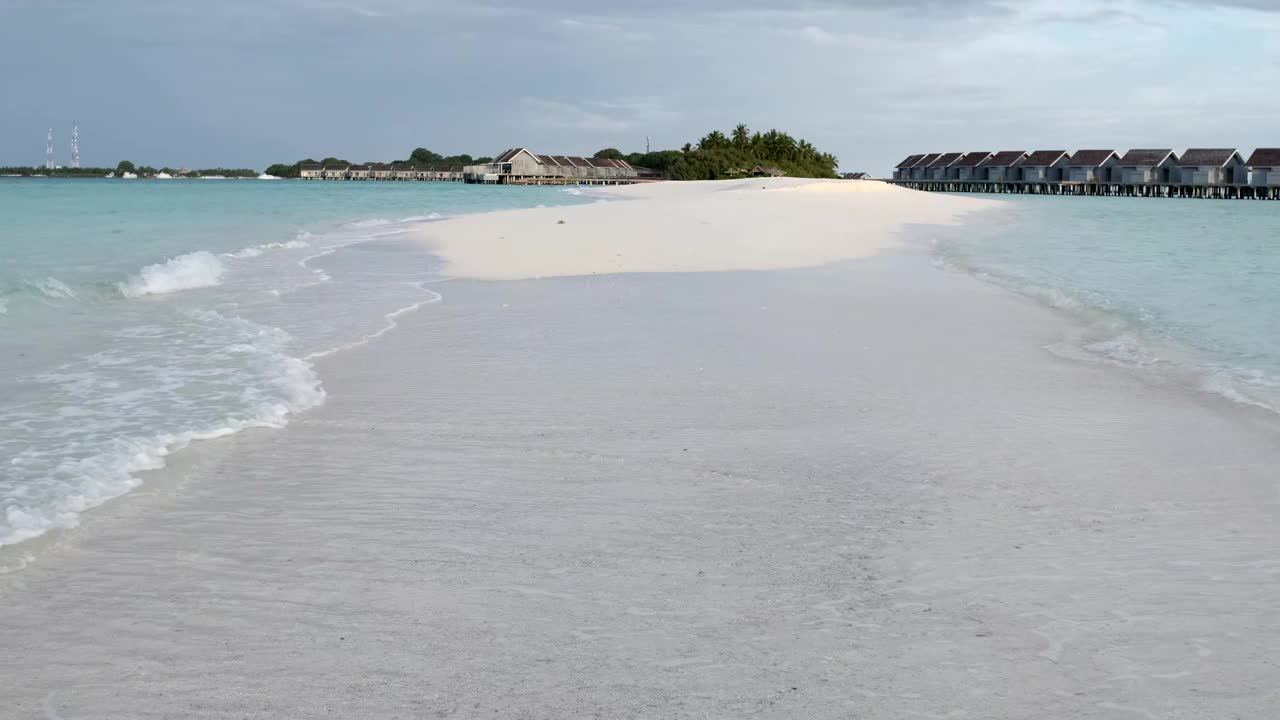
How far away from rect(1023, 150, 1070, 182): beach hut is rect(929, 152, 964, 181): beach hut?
9.34 meters

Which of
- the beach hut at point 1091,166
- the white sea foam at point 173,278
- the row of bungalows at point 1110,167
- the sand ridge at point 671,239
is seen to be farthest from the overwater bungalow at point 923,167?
the white sea foam at point 173,278

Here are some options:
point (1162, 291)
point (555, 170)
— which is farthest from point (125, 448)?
point (555, 170)

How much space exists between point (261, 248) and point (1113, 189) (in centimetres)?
10157

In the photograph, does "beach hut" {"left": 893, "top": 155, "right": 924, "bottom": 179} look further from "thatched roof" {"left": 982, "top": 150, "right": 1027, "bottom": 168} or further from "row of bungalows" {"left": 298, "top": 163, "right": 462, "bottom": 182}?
"row of bungalows" {"left": 298, "top": 163, "right": 462, "bottom": 182}

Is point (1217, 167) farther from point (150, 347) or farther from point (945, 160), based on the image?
point (150, 347)

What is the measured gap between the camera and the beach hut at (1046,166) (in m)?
101

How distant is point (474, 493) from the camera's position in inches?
173

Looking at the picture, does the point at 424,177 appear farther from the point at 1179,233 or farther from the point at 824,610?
the point at 824,610

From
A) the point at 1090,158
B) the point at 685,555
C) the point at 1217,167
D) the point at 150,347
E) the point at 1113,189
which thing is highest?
the point at 1090,158

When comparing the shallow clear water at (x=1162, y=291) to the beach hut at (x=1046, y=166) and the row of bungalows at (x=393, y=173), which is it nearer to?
the beach hut at (x=1046, y=166)

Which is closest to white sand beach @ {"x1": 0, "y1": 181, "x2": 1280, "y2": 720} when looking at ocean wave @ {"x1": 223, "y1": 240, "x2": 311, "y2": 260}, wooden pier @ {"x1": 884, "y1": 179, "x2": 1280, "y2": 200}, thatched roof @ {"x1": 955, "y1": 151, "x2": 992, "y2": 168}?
ocean wave @ {"x1": 223, "y1": 240, "x2": 311, "y2": 260}

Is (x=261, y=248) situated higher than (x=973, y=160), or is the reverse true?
(x=973, y=160)

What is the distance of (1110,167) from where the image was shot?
97500 mm

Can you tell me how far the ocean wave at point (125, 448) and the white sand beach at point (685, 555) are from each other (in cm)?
12
